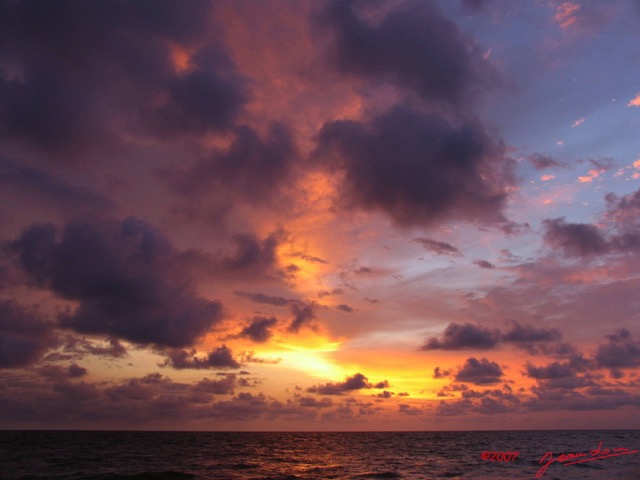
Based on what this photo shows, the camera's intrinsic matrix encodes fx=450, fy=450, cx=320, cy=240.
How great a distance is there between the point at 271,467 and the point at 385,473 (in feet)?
67.5

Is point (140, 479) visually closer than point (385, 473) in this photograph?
Yes

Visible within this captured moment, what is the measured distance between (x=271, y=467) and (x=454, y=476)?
3074 cm

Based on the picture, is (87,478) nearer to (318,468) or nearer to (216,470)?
(216,470)

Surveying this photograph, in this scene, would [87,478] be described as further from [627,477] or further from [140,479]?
[627,477]

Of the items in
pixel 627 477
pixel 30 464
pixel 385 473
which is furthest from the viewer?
pixel 30 464

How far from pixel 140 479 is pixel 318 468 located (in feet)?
90.7

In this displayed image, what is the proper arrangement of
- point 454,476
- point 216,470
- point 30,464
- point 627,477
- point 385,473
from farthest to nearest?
point 30,464 < point 216,470 < point 385,473 < point 454,476 < point 627,477

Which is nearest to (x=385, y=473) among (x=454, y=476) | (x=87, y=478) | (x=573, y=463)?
(x=454, y=476)

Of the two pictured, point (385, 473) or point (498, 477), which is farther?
point (385, 473)

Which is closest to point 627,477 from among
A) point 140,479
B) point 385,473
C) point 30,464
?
point 385,473

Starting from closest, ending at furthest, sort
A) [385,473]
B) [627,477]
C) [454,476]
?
1. [627,477]
2. [454,476]
3. [385,473]

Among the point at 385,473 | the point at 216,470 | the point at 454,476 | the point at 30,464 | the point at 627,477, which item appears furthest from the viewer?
the point at 30,464

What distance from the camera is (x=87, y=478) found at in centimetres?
5912

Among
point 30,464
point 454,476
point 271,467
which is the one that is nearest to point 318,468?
point 271,467
